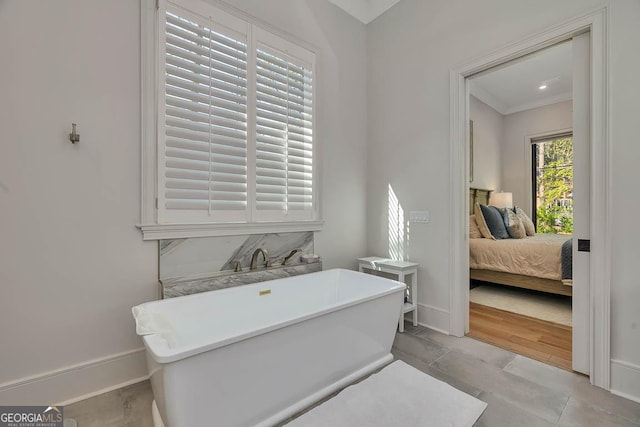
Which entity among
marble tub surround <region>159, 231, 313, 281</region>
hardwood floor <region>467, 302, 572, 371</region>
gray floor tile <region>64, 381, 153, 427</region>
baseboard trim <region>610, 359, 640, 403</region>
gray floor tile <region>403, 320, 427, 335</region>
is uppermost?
marble tub surround <region>159, 231, 313, 281</region>

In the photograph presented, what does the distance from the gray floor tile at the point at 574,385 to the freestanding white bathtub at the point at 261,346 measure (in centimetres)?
96

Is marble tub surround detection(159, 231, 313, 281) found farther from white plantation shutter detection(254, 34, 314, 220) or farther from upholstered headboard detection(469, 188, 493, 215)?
upholstered headboard detection(469, 188, 493, 215)

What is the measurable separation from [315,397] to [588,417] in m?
1.49

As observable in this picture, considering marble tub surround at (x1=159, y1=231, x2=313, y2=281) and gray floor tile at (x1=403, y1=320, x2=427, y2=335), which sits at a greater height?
marble tub surround at (x1=159, y1=231, x2=313, y2=281)

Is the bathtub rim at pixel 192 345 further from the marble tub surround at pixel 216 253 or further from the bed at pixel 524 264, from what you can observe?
the bed at pixel 524 264

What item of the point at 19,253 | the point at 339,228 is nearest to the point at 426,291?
the point at 339,228

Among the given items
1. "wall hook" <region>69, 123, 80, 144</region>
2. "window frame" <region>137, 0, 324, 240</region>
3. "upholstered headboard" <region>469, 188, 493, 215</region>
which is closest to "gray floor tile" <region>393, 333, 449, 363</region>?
"window frame" <region>137, 0, 324, 240</region>

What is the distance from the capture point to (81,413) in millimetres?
1654

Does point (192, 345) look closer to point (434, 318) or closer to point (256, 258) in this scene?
point (256, 258)

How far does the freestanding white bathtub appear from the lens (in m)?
1.26

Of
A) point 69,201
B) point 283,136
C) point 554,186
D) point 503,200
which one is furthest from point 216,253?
point 554,186

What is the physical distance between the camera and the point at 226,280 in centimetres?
221

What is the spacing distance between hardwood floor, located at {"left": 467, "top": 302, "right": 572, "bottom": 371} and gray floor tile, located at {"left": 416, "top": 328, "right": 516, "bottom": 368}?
0.33 ft

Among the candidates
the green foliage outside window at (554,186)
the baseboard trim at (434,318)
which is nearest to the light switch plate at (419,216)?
the baseboard trim at (434,318)
